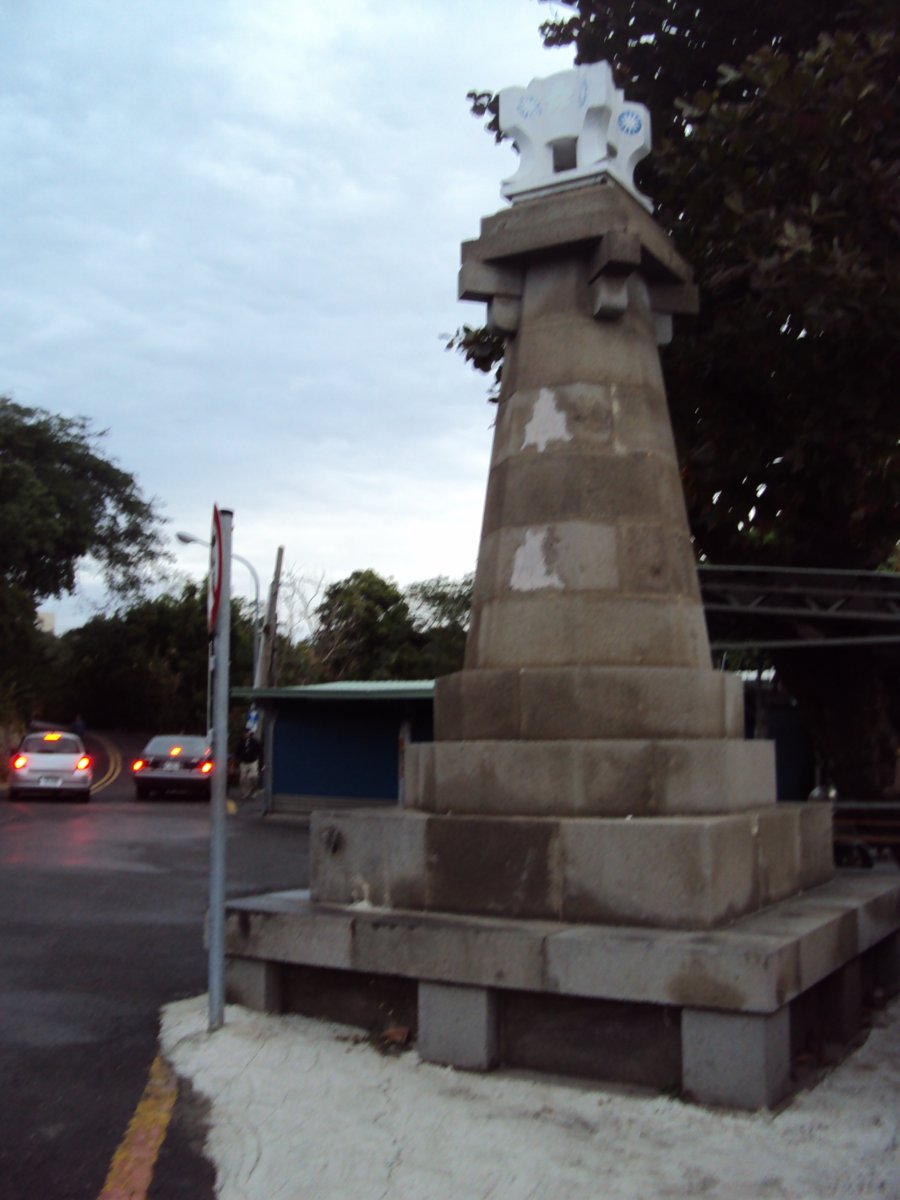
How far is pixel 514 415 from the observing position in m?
6.74

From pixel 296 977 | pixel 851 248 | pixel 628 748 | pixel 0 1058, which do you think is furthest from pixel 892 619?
pixel 0 1058

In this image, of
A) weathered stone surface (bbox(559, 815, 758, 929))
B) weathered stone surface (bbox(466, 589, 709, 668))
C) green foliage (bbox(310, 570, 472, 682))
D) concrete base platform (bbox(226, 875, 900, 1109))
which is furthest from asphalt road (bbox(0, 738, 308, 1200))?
green foliage (bbox(310, 570, 472, 682))

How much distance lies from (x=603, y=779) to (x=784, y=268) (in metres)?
4.99

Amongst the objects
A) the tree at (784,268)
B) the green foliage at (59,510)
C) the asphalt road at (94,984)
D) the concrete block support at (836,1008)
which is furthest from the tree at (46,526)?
the concrete block support at (836,1008)

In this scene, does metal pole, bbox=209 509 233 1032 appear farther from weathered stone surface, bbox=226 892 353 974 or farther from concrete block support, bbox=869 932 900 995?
concrete block support, bbox=869 932 900 995

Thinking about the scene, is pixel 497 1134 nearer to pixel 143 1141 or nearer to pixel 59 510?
pixel 143 1141

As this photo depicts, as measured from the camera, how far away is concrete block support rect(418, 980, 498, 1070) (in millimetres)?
5262

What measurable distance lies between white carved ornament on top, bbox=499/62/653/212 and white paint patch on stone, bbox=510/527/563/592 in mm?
2082

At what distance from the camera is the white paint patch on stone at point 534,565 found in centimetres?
629

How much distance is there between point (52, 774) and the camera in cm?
2612

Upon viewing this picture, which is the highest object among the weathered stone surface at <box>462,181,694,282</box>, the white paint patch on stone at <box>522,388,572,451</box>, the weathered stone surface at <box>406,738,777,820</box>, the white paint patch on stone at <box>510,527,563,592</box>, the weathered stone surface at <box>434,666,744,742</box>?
the weathered stone surface at <box>462,181,694,282</box>

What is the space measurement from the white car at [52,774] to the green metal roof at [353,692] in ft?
15.7

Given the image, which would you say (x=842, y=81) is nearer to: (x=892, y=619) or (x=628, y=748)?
(x=892, y=619)

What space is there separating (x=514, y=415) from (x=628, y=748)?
2094 mm
